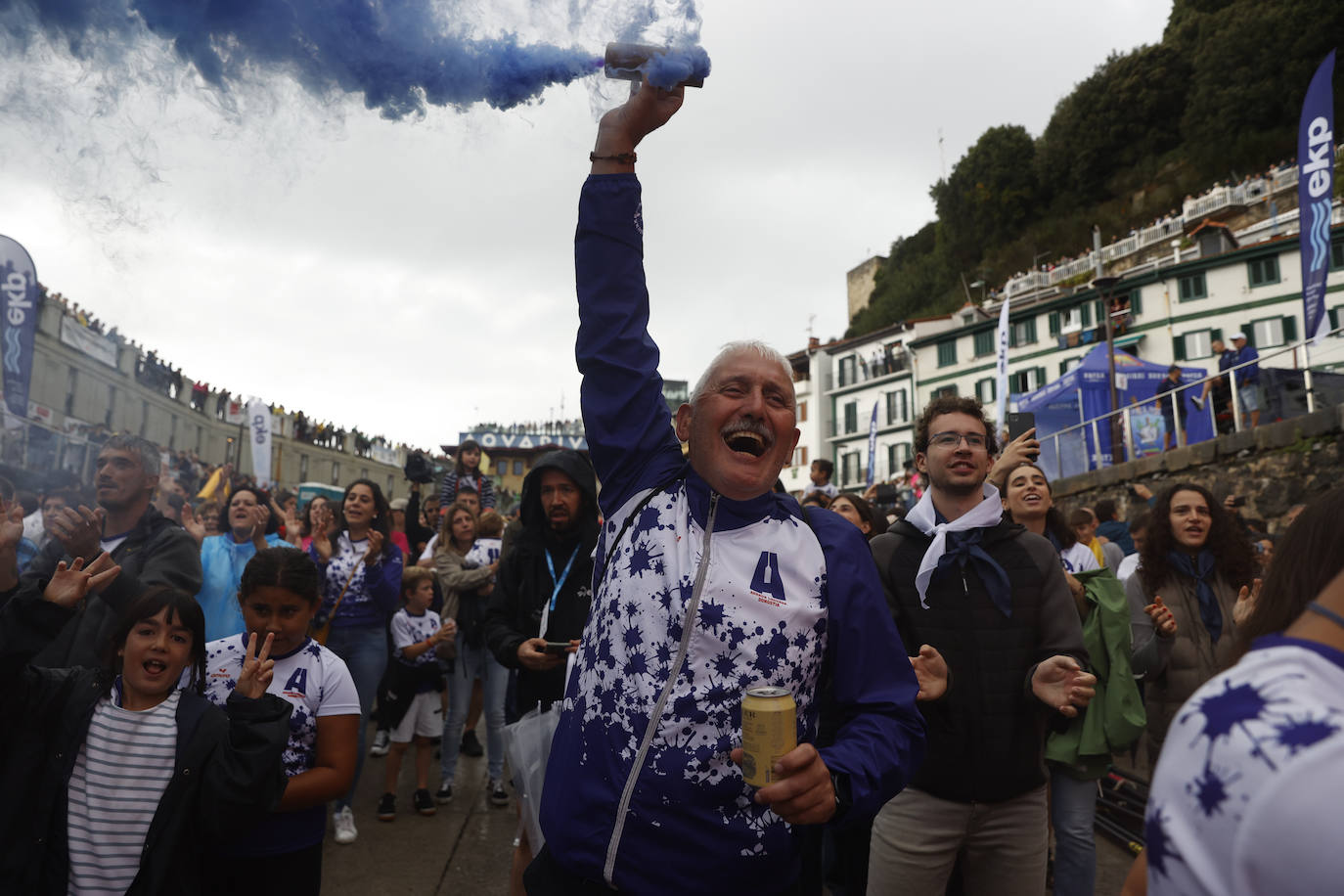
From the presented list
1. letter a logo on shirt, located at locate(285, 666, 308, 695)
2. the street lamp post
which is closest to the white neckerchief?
letter a logo on shirt, located at locate(285, 666, 308, 695)

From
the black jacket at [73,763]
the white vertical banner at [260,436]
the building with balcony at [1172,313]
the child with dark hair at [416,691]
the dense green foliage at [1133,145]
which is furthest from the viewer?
the dense green foliage at [1133,145]

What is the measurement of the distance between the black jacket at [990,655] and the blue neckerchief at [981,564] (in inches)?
1.2

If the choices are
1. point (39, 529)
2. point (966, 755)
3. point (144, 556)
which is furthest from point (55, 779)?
point (39, 529)

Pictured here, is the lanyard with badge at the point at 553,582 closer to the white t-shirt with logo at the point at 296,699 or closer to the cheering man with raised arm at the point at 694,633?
the white t-shirt with logo at the point at 296,699

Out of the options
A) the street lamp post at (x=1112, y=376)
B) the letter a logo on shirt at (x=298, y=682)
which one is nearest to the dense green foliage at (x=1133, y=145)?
the street lamp post at (x=1112, y=376)

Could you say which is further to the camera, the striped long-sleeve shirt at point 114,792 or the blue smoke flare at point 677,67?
the striped long-sleeve shirt at point 114,792

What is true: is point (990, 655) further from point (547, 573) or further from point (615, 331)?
point (547, 573)

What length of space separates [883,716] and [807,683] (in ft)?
0.56

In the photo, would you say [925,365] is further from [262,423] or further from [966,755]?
[966,755]

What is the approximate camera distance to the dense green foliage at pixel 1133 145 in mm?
38438

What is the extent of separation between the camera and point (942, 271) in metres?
55.6

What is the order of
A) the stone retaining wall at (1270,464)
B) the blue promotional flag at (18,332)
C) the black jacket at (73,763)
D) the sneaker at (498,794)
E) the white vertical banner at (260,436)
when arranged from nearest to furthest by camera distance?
the black jacket at (73,763) → the sneaker at (498,794) → the blue promotional flag at (18,332) → the stone retaining wall at (1270,464) → the white vertical banner at (260,436)

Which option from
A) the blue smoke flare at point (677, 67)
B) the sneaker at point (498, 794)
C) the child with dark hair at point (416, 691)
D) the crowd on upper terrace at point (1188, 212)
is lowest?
the sneaker at point (498, 794)

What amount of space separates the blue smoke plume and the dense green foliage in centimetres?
4587
